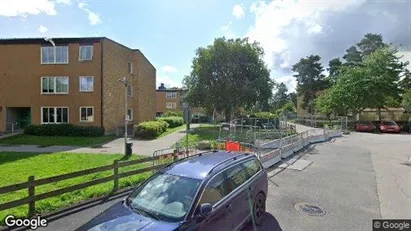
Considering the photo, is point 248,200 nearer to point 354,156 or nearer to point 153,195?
point 153,195

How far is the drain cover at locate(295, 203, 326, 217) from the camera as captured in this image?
6688mm

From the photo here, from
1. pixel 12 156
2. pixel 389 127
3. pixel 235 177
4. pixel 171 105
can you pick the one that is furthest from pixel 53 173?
pixel 171 105

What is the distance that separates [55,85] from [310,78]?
49660 mm

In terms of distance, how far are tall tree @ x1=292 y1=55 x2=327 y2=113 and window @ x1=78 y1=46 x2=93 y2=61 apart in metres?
45.9

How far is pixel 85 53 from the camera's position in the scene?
25078 millimetres

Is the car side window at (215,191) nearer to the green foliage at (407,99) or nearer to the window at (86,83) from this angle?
the window at (86,83)

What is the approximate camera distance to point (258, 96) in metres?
34.4

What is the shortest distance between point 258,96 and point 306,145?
16.2m

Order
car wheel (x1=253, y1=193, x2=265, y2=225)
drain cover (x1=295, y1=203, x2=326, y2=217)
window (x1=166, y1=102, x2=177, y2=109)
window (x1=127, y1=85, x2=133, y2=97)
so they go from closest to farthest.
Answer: car wheel (x1=253, y1=193, x2=265, y2=225) < drain cover (x1=295, y1=203, x2=326, y2=217) < window (x1=127, y1=85, x2=133, y2=97) < window (x1=166, y1=102, x2=177, y2=109)

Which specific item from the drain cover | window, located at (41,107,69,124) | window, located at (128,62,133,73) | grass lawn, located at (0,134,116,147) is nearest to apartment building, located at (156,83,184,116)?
window, located at (128,62,133,73)

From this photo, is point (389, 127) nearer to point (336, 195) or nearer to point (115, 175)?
point (336, 195)

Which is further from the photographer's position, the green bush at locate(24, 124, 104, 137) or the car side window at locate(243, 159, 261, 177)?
the green bush at locate(24, 124, 104, 137)

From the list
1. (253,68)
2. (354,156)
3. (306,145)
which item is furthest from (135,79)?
(354,156)

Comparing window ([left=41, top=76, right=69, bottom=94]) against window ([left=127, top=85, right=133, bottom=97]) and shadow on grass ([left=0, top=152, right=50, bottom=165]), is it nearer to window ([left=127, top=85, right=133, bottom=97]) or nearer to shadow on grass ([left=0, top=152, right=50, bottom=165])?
window ([left=127, top=85, right=133, bottom=97])
